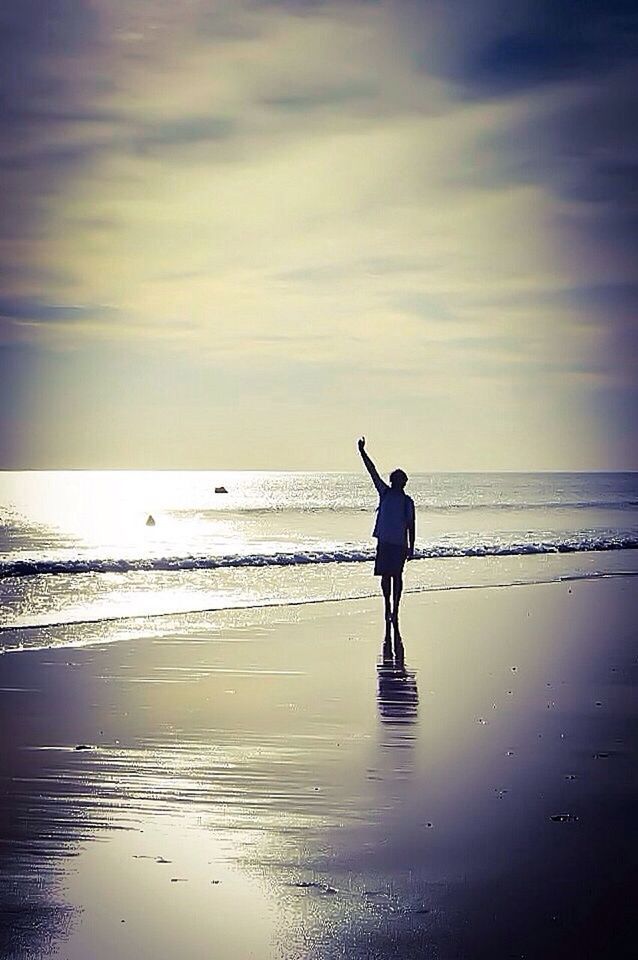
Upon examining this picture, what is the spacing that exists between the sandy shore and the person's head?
273cm

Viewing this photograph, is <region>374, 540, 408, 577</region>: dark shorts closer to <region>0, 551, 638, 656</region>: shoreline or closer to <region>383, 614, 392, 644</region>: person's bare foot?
<region>383, 614, 392, 644</region>: person's bare foot

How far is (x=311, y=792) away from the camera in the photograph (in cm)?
747

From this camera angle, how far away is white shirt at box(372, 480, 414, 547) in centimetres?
1591

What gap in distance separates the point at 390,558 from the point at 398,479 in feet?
3.79

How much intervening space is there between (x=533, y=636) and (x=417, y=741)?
265 inches

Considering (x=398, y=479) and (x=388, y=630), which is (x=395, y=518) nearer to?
(x=398, y=479)

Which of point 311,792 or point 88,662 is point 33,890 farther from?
point 88,662

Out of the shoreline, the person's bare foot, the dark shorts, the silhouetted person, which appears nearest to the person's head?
the silhouetted person

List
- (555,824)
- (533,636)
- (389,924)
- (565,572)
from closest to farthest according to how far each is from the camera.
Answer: (389,924) < (555,824) < (533,636) < (565,572)

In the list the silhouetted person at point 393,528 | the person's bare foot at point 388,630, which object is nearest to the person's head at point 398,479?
the silhouetted person at point 393,528

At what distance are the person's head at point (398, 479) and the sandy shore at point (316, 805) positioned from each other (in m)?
2.73

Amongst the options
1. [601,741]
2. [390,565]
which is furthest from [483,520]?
[601,741]

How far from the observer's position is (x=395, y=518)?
15.9m

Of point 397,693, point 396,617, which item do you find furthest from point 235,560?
point 397,693
